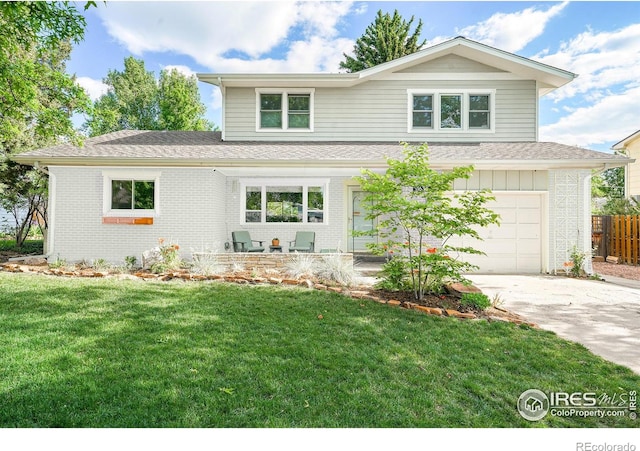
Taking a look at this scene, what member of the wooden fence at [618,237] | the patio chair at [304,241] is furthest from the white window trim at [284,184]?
the wooden fence at [618,237]

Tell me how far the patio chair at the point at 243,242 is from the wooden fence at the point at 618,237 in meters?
12.4

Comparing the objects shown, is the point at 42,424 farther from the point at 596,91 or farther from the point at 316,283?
the point at 596,91

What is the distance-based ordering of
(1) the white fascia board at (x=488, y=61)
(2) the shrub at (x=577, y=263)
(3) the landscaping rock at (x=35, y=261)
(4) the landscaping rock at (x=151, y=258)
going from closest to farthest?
(4) the landscaping rock at (x=151, y=258)
(3) the landscaping rock at (x=35, y=261)
(2) the shrub at (x=577, y=263)
(1) the white fascia board at (x=488, y=61)

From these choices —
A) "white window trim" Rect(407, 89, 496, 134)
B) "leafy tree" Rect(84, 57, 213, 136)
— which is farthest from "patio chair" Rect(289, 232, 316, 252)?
"leafy tree" Rect(84, 57, 213, 136)

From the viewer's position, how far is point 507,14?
7.62 m

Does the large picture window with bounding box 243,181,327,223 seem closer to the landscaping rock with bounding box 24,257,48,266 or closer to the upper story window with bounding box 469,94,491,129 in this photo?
the landscaping rock with bounding box 24,257,48,266

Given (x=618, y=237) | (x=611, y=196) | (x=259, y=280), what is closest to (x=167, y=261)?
(x=259, y=280)

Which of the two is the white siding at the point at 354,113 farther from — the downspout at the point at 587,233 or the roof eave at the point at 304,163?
the downspout at the point at 587,233

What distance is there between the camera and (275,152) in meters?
10.2

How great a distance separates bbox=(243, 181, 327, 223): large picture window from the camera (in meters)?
11.2

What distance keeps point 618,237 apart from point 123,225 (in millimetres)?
17389

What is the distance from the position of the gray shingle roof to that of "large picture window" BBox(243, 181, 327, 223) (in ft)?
4.48

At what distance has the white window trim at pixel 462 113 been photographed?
11.6 m
